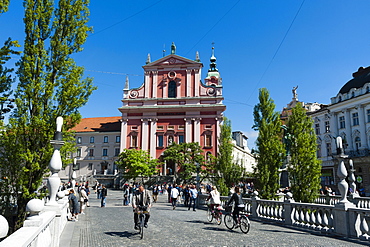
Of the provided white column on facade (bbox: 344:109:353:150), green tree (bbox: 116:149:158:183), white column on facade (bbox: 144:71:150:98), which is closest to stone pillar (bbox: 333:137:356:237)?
green tree (bbox: 116:149:158:183)

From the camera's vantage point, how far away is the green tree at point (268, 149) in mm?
17219

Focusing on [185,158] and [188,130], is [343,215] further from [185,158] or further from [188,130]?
[188,130]

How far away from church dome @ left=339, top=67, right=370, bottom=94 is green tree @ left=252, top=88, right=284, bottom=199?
2253cm

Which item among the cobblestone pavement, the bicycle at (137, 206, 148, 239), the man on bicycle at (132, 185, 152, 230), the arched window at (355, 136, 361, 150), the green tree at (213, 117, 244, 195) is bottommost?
the cobblestone pavement

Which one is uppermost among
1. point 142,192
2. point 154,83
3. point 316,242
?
point 154,83

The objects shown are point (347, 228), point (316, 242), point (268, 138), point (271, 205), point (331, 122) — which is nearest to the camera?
point (316, 242)

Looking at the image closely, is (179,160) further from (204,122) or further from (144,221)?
(144,221)

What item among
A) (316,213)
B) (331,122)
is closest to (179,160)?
(331,122)

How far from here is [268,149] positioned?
17641 mm

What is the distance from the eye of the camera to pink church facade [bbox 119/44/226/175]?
48.6 metres

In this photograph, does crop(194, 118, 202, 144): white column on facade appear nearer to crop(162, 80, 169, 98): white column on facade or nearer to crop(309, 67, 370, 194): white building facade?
crop(162, 80, 169, 98): white column on facade

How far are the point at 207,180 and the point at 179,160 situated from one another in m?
5.38

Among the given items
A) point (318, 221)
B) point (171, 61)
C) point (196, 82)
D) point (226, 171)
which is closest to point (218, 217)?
point (318, 221)

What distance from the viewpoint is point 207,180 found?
43656 mm
